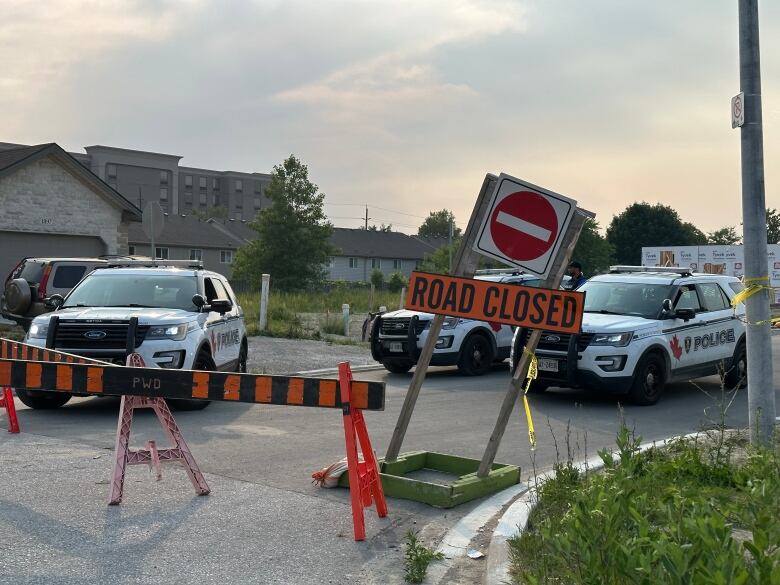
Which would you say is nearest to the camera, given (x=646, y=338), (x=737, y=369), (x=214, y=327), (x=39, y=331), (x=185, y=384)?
(x=185, y=384)

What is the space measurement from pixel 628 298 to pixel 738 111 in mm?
5927

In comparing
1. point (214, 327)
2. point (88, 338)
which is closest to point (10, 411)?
point (88, 338)

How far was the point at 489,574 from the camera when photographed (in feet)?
17.4

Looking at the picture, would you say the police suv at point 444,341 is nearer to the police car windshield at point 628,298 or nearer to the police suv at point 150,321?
the police car windshield at point 628,298

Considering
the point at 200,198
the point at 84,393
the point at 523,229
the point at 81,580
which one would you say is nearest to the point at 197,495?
the point at 84,393

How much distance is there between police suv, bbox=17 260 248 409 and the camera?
1111 centimetres

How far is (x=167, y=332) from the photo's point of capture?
11.2 metres

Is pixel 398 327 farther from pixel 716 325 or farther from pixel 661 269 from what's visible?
pixel 716 325

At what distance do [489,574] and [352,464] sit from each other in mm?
1348

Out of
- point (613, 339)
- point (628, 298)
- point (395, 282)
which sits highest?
point (395, 282)

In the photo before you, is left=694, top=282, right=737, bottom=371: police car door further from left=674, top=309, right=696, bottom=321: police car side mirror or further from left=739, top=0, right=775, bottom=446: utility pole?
left=739, top=0, right=775, bottom=446: utility pole

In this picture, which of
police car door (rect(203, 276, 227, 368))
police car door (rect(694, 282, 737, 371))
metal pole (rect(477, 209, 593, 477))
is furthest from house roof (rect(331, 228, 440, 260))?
metal pole (rect(477, 209, 593, 477))

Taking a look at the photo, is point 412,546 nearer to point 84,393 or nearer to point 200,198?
point 84,393

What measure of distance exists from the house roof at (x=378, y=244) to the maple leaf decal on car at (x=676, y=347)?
7419 centimetres
